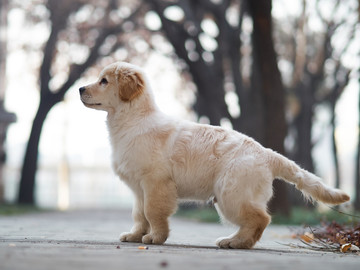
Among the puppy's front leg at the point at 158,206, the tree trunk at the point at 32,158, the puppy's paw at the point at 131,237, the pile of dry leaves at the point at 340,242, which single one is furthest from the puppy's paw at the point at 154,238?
the tree trunk at the point at 32,158

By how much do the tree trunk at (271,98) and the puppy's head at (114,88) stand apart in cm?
777

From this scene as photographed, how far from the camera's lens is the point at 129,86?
7.22 metres

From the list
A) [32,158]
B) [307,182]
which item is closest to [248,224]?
[307,182]

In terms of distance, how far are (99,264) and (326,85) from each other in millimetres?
27482

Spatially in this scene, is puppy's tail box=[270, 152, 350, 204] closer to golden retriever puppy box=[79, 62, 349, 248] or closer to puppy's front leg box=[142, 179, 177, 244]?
golden retriever puppy box=[79, 62, 349, 248]

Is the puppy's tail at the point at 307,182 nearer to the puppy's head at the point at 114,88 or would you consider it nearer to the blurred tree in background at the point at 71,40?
the puppy's head at the point at 114,88

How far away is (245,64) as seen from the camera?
2912cm

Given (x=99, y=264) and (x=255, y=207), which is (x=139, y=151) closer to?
(x=255, y=207)

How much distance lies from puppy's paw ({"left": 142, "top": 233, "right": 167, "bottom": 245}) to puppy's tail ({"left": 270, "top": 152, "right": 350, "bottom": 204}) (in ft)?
4.83

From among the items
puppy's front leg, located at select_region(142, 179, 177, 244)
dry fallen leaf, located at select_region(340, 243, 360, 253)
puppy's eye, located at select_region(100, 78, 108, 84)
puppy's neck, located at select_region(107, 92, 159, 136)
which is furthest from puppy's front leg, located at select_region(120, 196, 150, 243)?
dry fallen leaf, located at select_region(340, 243, 360, 253)

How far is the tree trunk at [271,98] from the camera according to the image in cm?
1468

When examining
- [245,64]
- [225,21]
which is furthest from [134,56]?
[225,21]

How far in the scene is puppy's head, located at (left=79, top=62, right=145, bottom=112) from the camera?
7242 millimetres

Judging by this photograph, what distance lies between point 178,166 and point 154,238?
853mm
